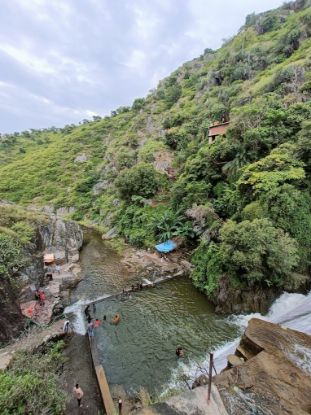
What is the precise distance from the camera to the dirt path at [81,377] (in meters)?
11.9

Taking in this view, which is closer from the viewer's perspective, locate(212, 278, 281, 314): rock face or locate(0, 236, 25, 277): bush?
locate(0, 236, 25, 277): bush

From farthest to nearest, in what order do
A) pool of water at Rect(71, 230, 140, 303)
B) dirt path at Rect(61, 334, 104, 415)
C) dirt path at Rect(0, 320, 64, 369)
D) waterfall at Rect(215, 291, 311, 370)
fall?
1. pool of water at Rect(71, 230, 140, 303)
2. waterfall at Rect(215, 291, 311, 370)
3. dirt path at Rect(0, 320, 64, 369)
4. dirt path at Rect(61, 334, 104, 415)

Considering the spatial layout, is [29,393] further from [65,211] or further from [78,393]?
[65,211]

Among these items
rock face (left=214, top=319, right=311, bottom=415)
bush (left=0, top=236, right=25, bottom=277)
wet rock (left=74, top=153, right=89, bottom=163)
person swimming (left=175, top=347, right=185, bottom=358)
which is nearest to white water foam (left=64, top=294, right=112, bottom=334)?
bush (left=0, top=236, right=25, bottom=277)

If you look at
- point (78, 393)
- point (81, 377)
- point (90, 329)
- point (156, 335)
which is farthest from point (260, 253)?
point (78, 393)

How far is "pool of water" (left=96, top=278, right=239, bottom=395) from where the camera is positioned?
45.2 ft

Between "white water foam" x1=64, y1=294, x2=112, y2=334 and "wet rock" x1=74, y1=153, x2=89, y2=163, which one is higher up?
"wet rock" x1=74, y1=153, x2=89, y2=163

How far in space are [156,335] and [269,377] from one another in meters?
7.94

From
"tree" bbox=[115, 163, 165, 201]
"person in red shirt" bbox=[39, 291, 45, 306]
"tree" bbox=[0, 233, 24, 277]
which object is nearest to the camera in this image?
"tree" bbox=[0, 233, 24, 277]

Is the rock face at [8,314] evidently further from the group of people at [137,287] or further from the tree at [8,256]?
the group of people at [137,287]

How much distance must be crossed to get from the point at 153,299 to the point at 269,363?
10991 millimetres

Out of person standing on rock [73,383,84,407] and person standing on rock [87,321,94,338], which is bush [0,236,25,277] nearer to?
person standing on rock [87,321,94,338]

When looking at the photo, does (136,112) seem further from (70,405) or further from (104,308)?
(70,405)

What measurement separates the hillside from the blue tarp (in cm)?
131
